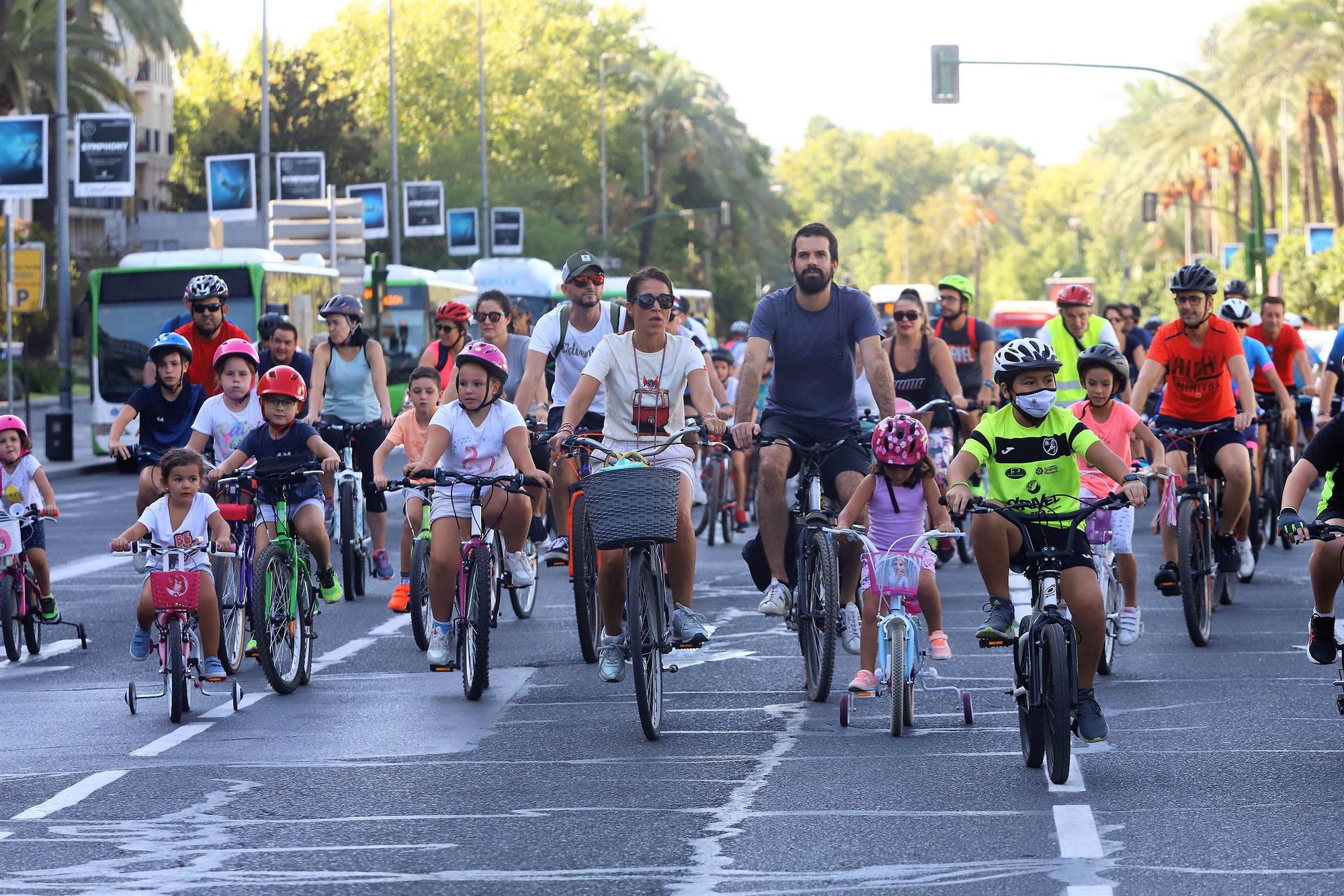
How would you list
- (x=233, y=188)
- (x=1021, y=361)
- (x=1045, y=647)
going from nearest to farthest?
1. (x=1045, y=647)
2. (x=1021, y=361)
3. (x=233, y=188)

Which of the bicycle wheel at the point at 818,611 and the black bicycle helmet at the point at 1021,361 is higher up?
the black bicycle helmet at the point at 1021,361

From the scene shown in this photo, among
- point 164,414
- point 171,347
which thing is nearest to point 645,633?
point 171,347

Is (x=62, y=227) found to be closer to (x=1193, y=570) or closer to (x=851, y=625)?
(x=1193, y=570)

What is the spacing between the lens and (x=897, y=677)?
9117mm

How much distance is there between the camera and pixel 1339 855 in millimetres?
6883

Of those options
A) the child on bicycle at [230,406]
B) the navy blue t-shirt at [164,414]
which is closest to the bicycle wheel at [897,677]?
the child on bicycle at [230,406]

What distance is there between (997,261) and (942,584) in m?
144

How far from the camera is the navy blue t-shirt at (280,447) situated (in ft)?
37.0

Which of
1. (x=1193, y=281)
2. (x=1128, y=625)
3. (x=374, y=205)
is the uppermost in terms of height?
(x=374, y=205)

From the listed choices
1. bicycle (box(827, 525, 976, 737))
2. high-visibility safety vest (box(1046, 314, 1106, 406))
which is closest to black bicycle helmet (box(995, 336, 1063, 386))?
bicycle (box(827, 525, 976, 737))

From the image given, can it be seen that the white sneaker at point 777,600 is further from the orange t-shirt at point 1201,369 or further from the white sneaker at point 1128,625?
the orange t-shirt at point 1201,369

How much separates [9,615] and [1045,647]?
6241mm

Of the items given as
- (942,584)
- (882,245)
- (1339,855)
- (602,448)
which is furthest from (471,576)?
(882,245)

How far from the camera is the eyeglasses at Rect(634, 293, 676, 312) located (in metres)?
10.1
